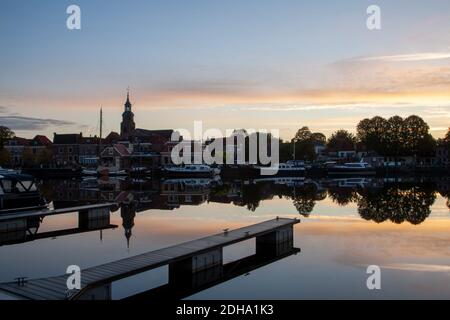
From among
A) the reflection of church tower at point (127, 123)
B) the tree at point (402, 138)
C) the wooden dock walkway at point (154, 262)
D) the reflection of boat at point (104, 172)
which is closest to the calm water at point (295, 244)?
the wooden dock walkway at point (154, 262)

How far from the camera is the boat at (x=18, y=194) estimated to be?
2809 cm

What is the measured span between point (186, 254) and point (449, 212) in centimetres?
2317

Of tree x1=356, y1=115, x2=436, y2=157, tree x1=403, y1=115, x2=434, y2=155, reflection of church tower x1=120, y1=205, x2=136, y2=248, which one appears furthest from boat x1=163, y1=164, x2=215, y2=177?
tree x1=403, y1=115, x2=434, y2=155

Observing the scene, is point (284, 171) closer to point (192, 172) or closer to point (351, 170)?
point (351, 170)

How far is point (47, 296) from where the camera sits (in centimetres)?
1005

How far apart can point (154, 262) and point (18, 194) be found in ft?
63.0

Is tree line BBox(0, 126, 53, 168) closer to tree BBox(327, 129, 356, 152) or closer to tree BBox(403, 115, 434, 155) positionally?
tree BBox(327, 129, 356, 152)

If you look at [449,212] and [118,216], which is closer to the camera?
[118,216]

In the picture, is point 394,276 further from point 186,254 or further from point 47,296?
point 47,296

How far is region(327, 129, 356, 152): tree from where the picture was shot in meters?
129

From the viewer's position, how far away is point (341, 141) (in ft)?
436

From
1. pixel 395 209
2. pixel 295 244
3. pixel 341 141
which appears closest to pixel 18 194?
pixel 295 244
